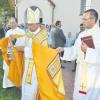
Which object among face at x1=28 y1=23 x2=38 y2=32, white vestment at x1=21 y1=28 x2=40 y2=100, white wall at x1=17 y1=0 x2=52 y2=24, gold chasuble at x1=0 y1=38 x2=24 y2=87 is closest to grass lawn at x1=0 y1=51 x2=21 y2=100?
gold chasuble at x1=0 y1=38 x2=24 y2=87

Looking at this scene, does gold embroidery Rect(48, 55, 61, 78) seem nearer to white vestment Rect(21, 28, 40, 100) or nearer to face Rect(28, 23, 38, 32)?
white vestment Rect(21, 28, 40, 100)

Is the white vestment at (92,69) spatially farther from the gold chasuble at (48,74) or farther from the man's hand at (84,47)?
the gold chasuble at (48,74)

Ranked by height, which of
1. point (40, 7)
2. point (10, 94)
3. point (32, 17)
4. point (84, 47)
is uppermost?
point (32, 17)

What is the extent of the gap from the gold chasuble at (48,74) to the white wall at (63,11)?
790 inches

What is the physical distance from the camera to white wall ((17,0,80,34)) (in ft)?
86.3

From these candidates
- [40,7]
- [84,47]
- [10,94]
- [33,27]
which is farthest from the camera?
[40,7]

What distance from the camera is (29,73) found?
249 inches

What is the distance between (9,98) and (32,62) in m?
1.95

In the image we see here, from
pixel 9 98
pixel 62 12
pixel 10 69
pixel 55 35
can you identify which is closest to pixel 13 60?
pixel 10 69

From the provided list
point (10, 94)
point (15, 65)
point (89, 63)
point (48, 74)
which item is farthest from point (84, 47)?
point (10, 94)

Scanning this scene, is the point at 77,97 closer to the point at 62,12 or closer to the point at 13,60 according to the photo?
the point at 13,60

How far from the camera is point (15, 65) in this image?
7.66 meters

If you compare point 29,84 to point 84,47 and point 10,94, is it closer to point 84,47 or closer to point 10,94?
point 84,47

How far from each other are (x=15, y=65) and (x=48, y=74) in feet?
6.72
